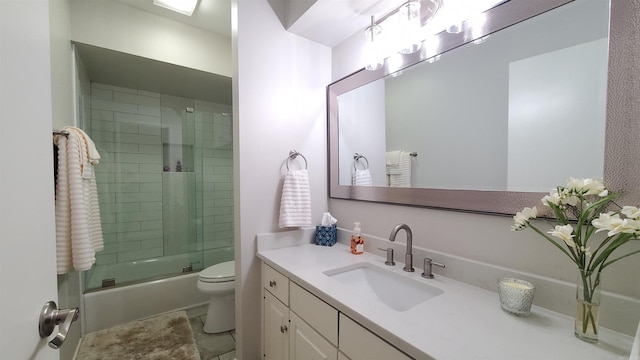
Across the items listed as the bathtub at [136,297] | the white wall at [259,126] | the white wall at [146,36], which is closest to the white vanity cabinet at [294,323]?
the white wall at [259,126]

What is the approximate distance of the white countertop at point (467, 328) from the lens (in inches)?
23.8

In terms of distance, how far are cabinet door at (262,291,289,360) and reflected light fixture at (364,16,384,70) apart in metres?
1.40

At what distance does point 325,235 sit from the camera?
5.24 feet

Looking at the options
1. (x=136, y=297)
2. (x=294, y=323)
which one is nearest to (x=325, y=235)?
(x=294, y=323)

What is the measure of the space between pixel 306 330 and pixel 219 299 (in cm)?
125

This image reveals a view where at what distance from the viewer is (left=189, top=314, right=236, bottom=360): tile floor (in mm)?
1671

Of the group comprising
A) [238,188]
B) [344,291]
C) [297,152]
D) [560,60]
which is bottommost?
[344,291]

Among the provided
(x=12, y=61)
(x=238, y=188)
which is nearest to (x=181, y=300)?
(x=238, y=188)

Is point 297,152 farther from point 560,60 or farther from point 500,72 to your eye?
point 560,60

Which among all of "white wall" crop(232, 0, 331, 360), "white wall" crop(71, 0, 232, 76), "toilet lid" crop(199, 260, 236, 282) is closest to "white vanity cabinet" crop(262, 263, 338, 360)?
"white wall" crop(232, 0, 331, 360)

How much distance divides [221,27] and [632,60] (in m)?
2.43

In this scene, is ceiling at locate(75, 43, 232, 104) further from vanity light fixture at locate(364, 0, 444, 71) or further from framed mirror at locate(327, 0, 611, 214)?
framed mirror at locate(327, 0, 611, 214)

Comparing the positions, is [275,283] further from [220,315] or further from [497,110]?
[497,110]

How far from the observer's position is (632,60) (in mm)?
678
